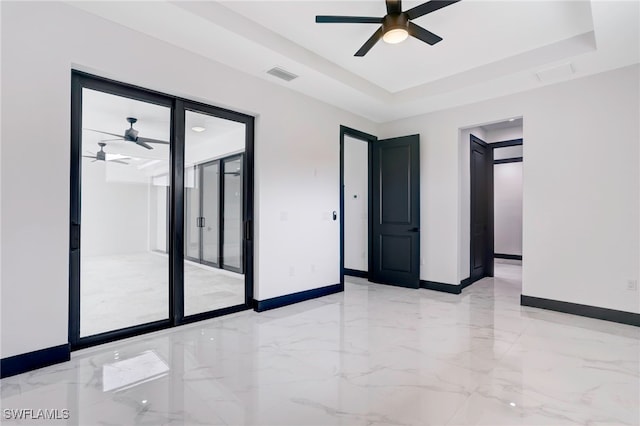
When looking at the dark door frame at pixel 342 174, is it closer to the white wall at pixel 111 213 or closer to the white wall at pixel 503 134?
the white wall at pixel 503 134

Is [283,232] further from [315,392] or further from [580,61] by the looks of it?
[580,61]

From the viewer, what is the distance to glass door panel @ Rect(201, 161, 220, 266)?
13.1 feet

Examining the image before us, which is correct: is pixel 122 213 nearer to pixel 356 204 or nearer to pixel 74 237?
pixel 74 237

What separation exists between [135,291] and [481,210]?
19.5 feet

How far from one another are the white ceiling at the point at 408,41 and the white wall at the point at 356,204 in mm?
1740

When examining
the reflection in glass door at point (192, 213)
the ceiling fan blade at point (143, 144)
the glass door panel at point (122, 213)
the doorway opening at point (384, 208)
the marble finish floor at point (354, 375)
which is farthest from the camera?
the doorway opening at point (384, 208)

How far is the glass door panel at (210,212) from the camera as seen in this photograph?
4.00m

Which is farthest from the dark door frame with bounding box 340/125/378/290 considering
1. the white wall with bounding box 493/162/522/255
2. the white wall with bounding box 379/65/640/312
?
the white wall with bounding box 493/162/522/255

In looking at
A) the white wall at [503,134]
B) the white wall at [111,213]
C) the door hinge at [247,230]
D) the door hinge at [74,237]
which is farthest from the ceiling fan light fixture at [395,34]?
the white wall at [503,134]

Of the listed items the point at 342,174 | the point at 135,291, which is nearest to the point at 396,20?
the point at 342,174

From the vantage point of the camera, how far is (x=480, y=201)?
621 centimetres

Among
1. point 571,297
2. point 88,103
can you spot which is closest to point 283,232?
point 88,103

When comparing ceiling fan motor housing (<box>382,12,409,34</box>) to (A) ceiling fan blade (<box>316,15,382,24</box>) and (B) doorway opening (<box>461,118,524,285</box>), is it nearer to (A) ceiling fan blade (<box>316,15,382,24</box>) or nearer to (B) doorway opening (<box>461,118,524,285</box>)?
(A) ceiling fan blade (<box>316,15,382,24</box>)

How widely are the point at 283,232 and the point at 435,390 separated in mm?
2665
